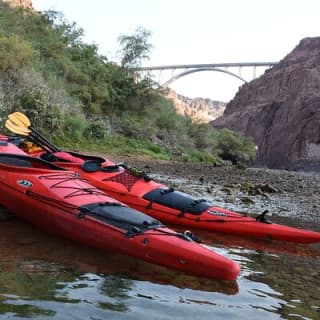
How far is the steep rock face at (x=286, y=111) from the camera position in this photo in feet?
168

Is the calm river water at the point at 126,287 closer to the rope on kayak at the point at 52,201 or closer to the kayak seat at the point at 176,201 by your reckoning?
the rope on kayak at the point at 52,201

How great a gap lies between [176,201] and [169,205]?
0.12m

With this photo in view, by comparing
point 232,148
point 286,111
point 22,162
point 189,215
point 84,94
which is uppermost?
point 286,111

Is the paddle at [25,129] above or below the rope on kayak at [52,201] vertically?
above

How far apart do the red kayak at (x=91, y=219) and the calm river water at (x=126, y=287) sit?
4.1 inches

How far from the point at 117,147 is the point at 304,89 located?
4085 centimetres

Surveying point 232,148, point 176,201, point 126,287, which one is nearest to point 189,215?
point 176,201

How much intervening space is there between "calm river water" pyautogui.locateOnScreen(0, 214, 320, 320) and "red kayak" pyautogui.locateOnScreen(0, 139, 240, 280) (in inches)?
4.1

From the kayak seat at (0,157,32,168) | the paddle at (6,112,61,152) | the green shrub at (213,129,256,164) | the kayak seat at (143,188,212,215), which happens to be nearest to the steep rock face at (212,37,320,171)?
the green shrub at (213,129,256,164)

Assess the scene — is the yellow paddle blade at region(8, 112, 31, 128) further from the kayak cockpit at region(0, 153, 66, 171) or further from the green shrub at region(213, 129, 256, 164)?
the green shrub at region(213, 129, 256, 164)

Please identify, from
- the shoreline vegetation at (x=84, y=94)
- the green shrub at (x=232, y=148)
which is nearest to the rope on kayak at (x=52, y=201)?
the shoreline vegetation at (x=84, y=94)

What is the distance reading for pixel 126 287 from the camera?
3648mm

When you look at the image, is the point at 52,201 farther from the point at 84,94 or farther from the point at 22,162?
the point at 84,94

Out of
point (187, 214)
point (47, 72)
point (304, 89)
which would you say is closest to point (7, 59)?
point (47, 72)
